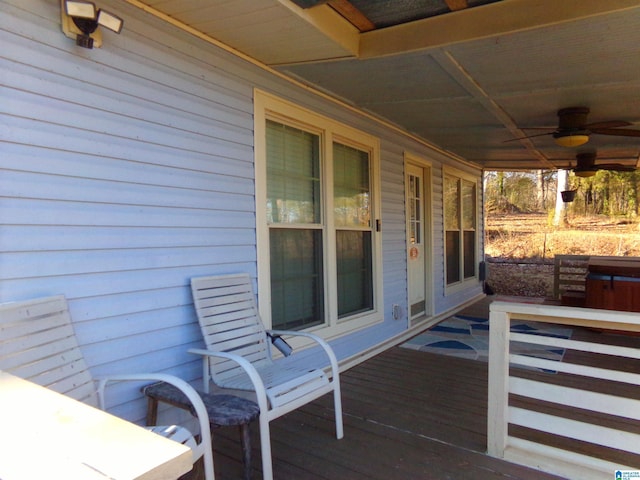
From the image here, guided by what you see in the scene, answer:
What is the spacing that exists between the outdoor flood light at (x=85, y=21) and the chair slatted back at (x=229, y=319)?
1271 mm

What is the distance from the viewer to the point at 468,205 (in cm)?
736

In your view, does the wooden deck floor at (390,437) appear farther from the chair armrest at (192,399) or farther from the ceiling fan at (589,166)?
the ceiling fan at (589,166)

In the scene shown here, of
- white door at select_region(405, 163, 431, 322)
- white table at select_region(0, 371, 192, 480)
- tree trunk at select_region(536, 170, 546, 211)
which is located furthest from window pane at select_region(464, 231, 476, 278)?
tree trunk at select_region(536, 170, 546, 211)

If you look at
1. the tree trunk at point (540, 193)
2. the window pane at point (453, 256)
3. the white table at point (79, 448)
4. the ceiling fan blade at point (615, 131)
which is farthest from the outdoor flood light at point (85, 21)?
the tree trunk at point (540, 193)

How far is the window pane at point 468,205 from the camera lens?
7121mm

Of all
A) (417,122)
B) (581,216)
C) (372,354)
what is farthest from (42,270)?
(581,216)

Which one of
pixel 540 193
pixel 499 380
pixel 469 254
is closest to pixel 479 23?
pixel 499 380

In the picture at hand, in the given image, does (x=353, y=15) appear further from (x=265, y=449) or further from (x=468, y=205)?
(x=468, y=205)

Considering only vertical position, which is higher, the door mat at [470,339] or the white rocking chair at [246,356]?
the white rocking chair at [246,356]

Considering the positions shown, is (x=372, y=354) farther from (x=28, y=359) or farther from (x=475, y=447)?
(x=28, y=359)

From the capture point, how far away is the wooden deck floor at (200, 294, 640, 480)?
7.02 ft

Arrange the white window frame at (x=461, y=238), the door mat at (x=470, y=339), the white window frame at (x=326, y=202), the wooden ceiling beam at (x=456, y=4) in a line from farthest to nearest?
the white window frame at (x=461, y=238)
the door mat at (x=470, y=339)
the white window frame at (x=326, y=202)
the wooden ceiling beam at (x=456, y=4)

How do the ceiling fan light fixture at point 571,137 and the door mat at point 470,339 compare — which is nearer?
the ceiling fan light fixture at point 571,137

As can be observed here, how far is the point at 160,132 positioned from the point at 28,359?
124cm
